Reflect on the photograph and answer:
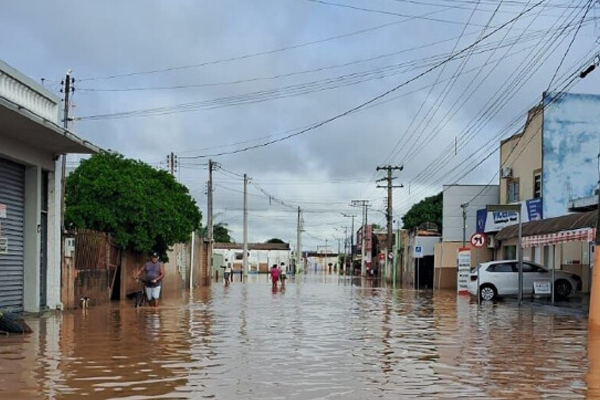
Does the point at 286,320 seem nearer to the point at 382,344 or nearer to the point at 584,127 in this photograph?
the point at 382,344

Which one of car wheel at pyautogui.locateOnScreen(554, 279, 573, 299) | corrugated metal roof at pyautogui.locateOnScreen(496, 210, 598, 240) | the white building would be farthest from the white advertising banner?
the white building

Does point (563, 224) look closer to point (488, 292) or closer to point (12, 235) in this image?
point (488, 292)

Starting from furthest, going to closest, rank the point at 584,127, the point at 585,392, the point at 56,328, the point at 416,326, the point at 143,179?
the point at 584,127
the point at 143,179
the point at 416,326
the point at 56,328
the point at 585,392

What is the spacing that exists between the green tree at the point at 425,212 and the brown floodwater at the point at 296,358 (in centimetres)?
7545

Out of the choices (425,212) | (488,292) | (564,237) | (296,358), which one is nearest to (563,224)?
(564,237)

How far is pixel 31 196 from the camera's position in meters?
20.3

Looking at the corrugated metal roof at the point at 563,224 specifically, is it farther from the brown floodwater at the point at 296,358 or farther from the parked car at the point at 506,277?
the brown floodwater at the point at 296,358

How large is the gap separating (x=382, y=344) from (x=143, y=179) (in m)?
17.2

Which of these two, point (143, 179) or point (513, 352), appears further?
point (143, 179)

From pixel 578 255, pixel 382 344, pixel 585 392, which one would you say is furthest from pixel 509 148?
pixel 585 392

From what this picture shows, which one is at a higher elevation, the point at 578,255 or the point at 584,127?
the point at 584,127

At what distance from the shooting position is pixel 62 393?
890 cm

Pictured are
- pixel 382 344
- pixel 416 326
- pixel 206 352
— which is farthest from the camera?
pixel 416 326

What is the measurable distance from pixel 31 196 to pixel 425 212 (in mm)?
81193
